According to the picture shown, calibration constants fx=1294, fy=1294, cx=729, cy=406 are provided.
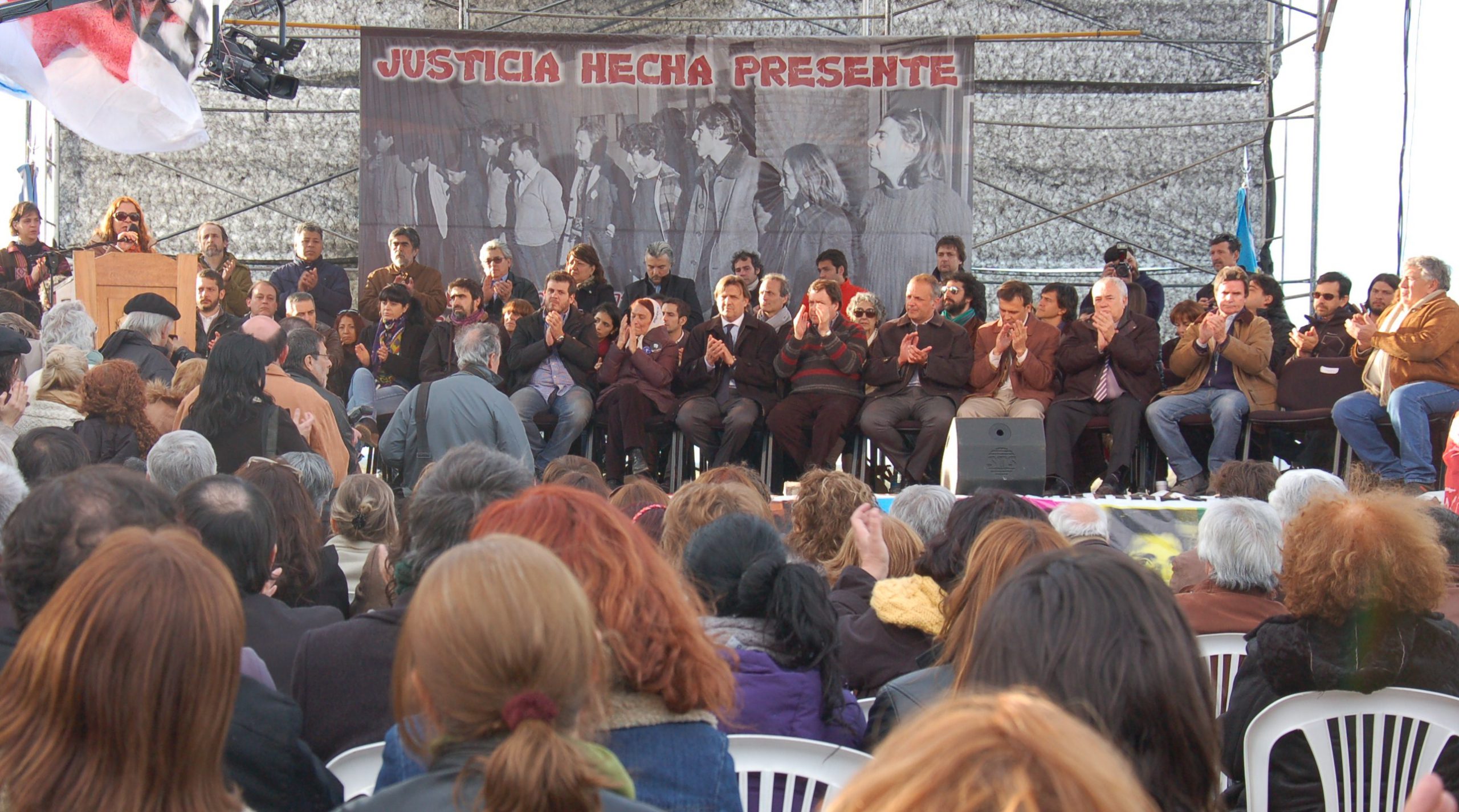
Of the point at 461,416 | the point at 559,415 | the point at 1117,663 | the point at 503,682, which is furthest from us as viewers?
the point at 559,415

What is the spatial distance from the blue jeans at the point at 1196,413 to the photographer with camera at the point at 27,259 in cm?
775

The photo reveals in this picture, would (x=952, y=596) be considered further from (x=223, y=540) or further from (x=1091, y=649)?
(x=223, y=540)

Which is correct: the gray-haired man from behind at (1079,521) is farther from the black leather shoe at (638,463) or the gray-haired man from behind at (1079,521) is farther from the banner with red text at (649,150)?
the banner with red text at (649,150)

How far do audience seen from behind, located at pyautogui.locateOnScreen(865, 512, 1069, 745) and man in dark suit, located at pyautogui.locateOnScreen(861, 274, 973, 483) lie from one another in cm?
521

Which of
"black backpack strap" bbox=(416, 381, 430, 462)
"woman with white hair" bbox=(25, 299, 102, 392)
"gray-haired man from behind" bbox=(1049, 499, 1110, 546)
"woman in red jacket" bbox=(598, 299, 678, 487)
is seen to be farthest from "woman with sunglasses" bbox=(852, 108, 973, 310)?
"gray-haired man from behind" bbox=(1049, 499, 1110, 546)

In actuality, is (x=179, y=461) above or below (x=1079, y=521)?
above

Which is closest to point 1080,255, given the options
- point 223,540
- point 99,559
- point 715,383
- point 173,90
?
point 715,383

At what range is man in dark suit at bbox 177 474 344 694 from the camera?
9.43ft

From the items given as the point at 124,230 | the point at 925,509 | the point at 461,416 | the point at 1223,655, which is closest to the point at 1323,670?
the point at 1223,655

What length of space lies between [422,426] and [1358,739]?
4804 millimetres

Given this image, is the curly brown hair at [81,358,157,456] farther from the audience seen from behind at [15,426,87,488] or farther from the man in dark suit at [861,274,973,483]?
the man in dark suit at [861,274,973,483]

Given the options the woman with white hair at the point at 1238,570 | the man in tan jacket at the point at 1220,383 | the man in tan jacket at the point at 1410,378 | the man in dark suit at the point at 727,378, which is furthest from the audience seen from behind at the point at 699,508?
the man in tan jacket at the point at 1410,378

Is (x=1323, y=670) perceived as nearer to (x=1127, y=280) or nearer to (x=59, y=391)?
(x=59, y=391)

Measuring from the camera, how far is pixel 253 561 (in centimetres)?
291
